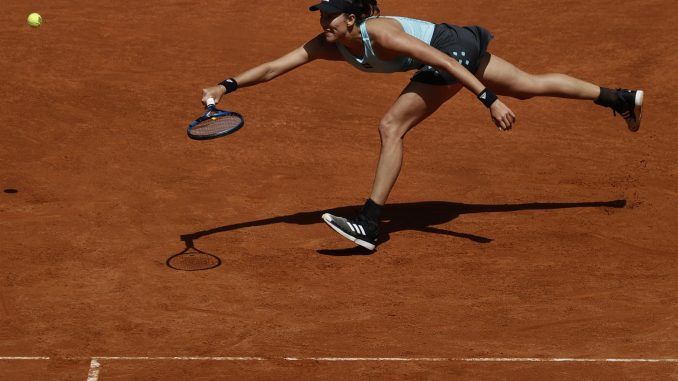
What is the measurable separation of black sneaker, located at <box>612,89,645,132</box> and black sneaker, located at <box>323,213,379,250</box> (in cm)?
→ 246

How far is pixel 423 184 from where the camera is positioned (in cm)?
1182

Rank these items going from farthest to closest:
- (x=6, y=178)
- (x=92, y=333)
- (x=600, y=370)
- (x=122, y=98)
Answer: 1. (x=122, y=98)
2. (x=6, y=178)
3. (x=92, y=333)
4. (x=600, y=370)

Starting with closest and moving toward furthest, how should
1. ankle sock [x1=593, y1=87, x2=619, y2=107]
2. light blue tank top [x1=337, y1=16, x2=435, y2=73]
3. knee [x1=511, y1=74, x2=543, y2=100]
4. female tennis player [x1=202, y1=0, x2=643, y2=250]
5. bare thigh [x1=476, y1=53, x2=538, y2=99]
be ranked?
female tennis player [x1=202, y1=0, x2=643, y2=250], light blue tank top [x1=337, y1=16, x2=435, y2=73], bare thigh [x1=476, y1=53, x2=538, y2=99], knee [x1=511, y1=74, x2=543, y2=100], ankle sock [x1=593, y1=87, x2=619, y2=107]

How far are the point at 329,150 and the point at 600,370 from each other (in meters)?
5.57

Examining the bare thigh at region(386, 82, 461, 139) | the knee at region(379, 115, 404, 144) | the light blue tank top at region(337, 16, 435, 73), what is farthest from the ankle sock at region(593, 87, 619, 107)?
the knee at region(379, 115, 404, 144)

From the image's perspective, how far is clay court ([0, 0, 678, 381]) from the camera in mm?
8008

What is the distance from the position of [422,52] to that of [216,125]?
1598mm

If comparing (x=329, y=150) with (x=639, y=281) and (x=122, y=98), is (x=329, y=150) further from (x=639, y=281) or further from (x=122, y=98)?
(x=639, y=281)

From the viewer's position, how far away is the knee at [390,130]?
32.1 feet

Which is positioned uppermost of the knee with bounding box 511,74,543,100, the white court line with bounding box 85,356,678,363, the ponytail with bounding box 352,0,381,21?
the ponytail with bounding box 352,0,381,21

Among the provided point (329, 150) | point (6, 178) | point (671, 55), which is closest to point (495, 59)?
point (329, 150)

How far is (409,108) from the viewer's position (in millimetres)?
9766

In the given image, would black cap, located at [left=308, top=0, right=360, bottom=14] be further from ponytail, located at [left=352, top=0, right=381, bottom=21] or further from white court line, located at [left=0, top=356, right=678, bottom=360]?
white court line, located at [left=0, top=356, right=678, bottom=360]

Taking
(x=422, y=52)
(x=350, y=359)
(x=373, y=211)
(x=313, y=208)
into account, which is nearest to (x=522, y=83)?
(x=422, y=52)
